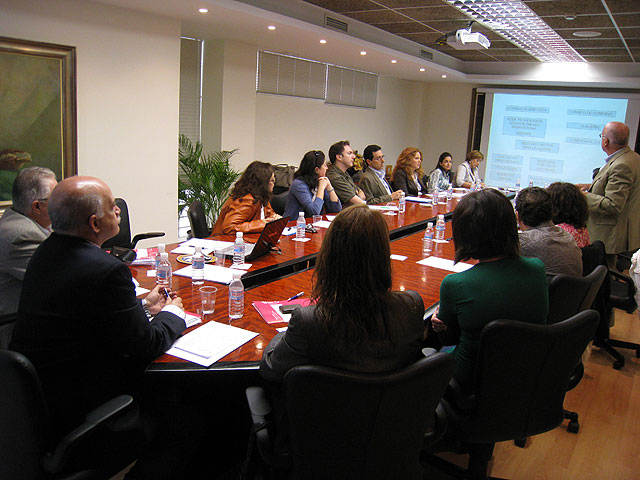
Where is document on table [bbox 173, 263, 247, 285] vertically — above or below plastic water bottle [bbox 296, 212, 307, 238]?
below

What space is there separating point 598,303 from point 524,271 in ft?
5.59

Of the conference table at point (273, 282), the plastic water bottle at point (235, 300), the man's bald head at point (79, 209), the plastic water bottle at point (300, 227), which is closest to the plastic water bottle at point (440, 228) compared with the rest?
the conference table at point (273, 282)

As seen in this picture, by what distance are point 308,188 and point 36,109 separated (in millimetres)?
2245

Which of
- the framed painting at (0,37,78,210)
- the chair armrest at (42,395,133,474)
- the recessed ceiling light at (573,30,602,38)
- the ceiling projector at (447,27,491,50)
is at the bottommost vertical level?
the chair armrest at (42,395,133,474)

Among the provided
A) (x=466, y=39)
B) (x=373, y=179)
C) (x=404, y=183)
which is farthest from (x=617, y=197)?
(x=404, y=183)

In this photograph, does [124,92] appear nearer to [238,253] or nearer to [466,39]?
[238,253]

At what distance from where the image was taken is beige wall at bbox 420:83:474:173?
1046 cm

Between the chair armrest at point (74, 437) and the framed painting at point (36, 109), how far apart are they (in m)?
3.05

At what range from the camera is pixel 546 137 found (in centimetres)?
947

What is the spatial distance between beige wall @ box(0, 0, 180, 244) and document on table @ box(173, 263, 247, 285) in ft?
7.65

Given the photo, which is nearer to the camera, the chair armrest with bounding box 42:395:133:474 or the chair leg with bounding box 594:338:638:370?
the chair armrest with bounding box 42:395:133:474

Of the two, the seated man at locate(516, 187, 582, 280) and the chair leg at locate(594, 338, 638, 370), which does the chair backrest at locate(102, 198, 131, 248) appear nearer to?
the seated man at locate(516, 187, 582, 280)

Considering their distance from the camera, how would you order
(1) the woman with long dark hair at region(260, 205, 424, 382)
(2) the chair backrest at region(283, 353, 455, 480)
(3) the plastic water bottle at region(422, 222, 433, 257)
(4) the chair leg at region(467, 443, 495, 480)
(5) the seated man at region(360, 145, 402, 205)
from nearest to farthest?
1. (2) the chair backrest at region(283, 353, 455, 480)
2. (1) the woman with long dark hair at region(260, 205, 424, 382)
3. (4) the chair leg at region(467, 443, 495, 480)
4. (3) the plastic water bottle at region(422, 222, 433, 257)
5. (5) the seated man at region(360, 145, 402, 205)

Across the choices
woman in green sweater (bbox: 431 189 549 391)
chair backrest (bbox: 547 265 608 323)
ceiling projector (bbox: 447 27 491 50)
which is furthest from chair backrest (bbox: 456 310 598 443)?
ceiling projector (bbox: 447 27 491 50)
